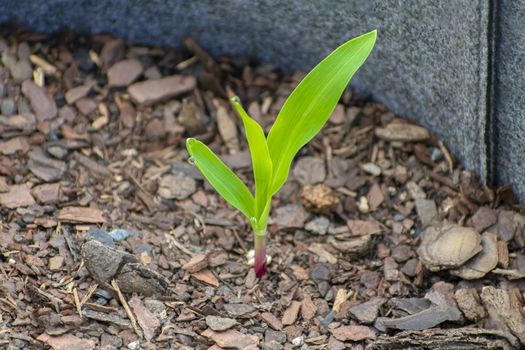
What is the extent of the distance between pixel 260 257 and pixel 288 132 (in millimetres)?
266

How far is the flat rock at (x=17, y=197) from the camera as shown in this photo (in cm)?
174

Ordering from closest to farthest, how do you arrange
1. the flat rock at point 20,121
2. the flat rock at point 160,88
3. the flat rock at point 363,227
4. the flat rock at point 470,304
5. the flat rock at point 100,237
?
1. the flat rock at point 470,304
2. the flat rock at point 100,237
3. the flat rock at point 363,227
4. the flat rock at point 20,121
5. the flat rock at point 160,88

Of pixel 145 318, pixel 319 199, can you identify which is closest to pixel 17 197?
pixel 145 318

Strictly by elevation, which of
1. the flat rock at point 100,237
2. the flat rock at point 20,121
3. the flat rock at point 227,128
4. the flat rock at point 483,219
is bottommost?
the flat rock at point 100,237

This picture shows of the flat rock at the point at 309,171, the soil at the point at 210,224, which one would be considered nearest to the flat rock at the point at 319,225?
the soil at the point at 210,224

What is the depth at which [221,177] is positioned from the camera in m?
1.58

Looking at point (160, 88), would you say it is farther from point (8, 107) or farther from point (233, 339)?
point (233, 339)

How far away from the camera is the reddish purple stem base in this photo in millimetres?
1650

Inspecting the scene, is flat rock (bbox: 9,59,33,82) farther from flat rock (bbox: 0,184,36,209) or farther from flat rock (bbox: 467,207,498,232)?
flat rock (bbox: 467,207,498,232)

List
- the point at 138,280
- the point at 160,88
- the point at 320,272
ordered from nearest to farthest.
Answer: the point at 138,280 → the point at 320,272 → the point at 160,88

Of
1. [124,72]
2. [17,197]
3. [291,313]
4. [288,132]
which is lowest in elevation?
[291,313]

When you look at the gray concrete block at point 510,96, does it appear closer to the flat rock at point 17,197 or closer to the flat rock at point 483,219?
the flat rock at point 483,219

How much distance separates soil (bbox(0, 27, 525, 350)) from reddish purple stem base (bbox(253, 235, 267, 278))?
2cm

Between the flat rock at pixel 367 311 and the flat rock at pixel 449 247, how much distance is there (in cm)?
13
